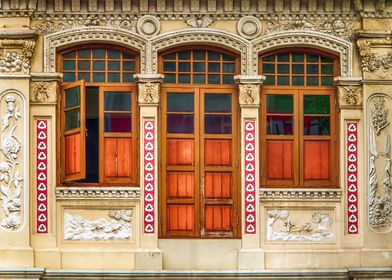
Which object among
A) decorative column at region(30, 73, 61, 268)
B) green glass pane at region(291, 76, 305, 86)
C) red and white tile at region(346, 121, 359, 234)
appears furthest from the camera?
green glass pane at region(291, 76, 305, 86)

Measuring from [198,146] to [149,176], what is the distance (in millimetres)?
906

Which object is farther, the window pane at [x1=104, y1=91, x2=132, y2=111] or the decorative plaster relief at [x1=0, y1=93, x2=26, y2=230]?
the window pane at [x1=104, y1=91, x2=132, y2=111]

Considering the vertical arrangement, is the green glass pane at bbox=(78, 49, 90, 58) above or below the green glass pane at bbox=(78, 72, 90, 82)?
above

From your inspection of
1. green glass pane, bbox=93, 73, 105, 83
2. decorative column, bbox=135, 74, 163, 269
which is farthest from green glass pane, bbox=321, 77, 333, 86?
green glass pane, bbox=93, 73, 105, 83

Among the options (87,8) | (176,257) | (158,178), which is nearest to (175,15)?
(87,8)

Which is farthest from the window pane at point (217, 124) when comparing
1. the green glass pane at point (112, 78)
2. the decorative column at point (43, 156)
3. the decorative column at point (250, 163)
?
the decorative column at point (43, 156)

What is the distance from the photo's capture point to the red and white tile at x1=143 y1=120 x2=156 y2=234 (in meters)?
18.5

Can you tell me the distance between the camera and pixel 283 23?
18.8m

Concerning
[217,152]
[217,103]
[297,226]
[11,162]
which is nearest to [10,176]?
[11,162]

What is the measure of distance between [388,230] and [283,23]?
3.65 meters

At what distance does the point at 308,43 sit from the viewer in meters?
18.8

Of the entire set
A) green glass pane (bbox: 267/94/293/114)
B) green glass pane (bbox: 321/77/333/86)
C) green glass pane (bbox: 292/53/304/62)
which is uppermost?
green glass pane (bbox: 292/53/304/62)

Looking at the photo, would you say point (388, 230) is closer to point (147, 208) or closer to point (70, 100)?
point (147, 208)

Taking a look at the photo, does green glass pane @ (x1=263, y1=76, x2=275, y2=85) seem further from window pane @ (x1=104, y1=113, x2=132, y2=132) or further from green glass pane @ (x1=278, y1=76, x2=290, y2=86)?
window pane @ (x1=104, y1=113, x2=132, y2=132)
